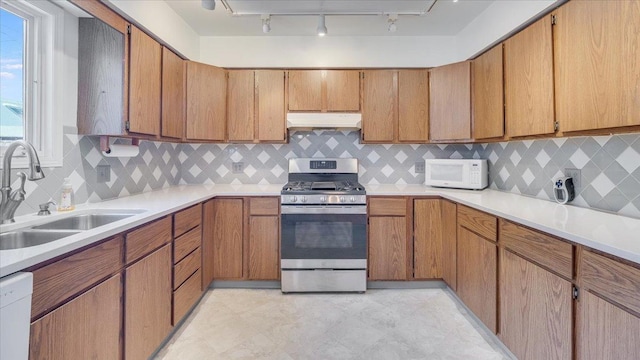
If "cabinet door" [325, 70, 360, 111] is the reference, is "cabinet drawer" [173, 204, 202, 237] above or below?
below

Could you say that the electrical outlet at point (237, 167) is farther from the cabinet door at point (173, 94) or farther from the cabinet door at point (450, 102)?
the cabinet door at point (450, 102)

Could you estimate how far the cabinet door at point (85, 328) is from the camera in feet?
3.47

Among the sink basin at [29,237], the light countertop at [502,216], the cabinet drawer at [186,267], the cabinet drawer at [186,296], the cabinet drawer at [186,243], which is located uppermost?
the light countertop at [502,216]

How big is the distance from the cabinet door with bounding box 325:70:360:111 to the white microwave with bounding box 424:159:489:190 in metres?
1.01

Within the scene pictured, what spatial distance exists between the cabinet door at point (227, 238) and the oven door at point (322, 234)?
44 cm

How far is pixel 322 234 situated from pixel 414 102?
5.46 feet

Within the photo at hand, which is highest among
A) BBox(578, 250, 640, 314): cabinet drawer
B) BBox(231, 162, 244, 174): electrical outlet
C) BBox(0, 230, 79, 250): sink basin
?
BBox(231, 162, 244, 174): electrical outlet

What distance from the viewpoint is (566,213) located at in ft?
5.84

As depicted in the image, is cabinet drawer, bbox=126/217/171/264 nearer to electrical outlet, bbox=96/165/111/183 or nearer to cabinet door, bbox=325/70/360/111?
electrical outlet, bbox=96/165/111/183

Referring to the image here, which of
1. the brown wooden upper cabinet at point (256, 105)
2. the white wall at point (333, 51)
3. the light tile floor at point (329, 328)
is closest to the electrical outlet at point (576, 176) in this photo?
the light tile floor at point (329, 328)

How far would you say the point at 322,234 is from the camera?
2770 millimetres

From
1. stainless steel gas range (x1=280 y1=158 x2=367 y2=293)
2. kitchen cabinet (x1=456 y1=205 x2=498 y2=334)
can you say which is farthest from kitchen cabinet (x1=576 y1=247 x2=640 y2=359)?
stainless steel gas range (x1=280 y1=158 x2=367 y2=293)

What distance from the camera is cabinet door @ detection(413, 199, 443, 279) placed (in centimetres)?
283

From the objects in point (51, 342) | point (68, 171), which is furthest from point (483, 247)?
point (68, 171)
